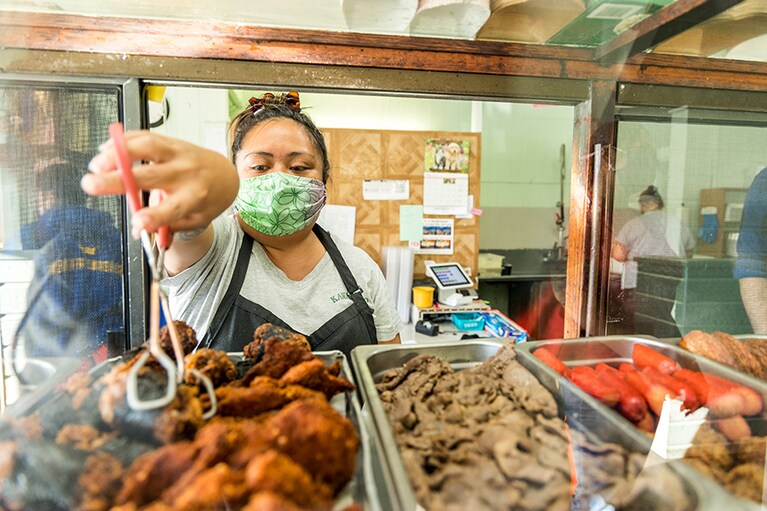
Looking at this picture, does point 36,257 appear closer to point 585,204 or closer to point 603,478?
point 603,478

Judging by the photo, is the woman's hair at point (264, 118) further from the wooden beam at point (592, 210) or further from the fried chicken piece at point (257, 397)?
the wooden beam at point (592, 210)

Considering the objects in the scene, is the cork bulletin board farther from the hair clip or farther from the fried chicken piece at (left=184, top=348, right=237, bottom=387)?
the fried chicken piece at (left=184, top=348, right=237, bottom=387)

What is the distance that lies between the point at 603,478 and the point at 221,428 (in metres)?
0.66

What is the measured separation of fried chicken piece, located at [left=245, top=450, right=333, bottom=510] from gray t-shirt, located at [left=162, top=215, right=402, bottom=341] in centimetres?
69

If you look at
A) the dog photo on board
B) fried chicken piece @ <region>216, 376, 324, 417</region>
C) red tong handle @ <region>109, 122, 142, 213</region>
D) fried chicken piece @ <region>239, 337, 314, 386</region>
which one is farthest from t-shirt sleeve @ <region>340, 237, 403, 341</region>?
the dog photo on board

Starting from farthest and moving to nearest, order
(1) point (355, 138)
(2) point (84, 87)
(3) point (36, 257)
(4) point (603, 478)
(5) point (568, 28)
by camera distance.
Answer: (1) point (355, 138) → (5) point (568, 28) → (2) point (84, 87) → (3) point (36, 257) → (4) point (603, 478)

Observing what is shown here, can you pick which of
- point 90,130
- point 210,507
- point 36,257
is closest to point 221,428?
point 210,507

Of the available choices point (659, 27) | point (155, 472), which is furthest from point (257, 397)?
point (659, 27)

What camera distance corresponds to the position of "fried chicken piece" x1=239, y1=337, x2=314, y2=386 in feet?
2.52

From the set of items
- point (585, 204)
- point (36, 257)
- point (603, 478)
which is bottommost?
point (603, 478)

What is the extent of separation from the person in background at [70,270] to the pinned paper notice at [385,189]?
252 centimetres

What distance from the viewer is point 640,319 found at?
1411 mm

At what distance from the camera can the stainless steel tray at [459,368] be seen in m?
0.57

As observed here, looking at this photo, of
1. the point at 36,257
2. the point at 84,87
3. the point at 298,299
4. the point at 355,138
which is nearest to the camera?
the point at 36,257
